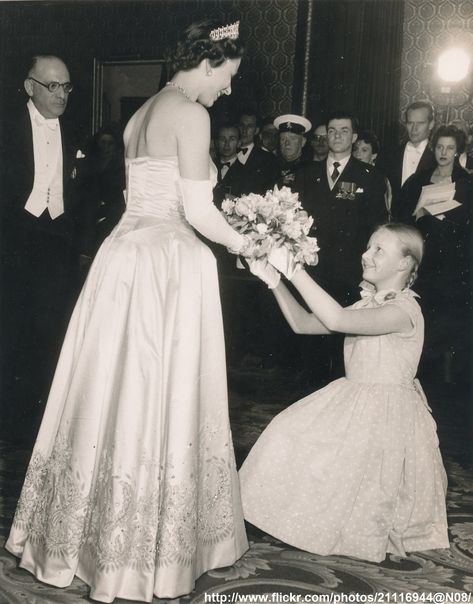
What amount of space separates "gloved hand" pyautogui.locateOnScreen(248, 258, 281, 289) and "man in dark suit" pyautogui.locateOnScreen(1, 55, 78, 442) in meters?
1.96

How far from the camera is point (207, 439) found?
2258 millimetres

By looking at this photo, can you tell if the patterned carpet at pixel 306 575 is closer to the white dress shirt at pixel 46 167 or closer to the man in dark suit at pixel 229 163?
the white dress shirt at pixel 46 167

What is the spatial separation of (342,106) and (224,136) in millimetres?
2095

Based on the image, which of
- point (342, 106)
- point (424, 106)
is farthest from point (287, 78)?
point (424, 106)

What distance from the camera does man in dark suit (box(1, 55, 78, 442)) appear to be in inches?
150

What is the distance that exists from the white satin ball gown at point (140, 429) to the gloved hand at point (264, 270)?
0.15m

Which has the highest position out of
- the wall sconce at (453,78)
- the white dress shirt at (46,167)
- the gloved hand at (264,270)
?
the wall sconce at (453,78)

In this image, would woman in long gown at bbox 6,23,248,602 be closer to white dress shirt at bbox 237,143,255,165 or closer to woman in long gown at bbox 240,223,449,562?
woman in long gown at bbox 240,223,449,562

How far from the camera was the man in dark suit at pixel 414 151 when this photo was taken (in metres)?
5.43

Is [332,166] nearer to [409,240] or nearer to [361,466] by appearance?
[409,240]

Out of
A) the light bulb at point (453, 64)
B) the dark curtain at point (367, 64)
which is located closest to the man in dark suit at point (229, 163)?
the dark curtain at point (367, 64)

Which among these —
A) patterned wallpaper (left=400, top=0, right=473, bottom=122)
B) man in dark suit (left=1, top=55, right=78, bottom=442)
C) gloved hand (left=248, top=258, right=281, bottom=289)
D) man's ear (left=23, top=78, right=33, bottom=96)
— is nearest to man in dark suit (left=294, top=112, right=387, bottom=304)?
man in dark suit (left=1, top=55, right=78, bottom=442)

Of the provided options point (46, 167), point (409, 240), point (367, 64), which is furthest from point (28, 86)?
point (367, 64)

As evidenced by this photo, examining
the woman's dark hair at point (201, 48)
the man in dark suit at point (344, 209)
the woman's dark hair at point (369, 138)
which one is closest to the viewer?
the woman's dark hair at point (201, 48)
